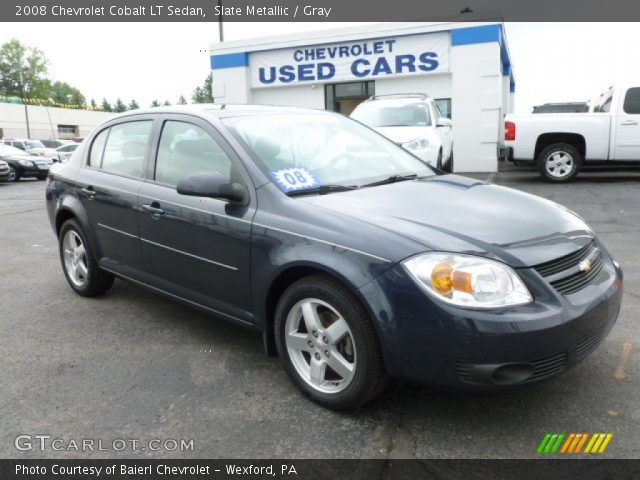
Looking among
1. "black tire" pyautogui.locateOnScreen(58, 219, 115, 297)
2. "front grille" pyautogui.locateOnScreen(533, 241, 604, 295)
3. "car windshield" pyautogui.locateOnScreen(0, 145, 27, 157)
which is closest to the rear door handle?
"black tire" pyautogui.locateOnScreen(58, 219, 115, 297)


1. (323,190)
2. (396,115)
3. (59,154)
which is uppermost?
(396,115)

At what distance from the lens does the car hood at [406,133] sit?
379 inches

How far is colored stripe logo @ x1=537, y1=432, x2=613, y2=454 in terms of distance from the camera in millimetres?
2455

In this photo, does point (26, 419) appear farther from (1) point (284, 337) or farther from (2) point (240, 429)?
(1) point (284, 337)

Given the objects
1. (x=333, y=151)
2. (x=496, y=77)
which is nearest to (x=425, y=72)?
(x=496, y=77)

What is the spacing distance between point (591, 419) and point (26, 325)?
151 inches

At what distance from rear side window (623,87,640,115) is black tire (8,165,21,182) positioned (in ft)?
59.2

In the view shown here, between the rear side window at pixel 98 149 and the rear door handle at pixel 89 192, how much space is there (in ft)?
0.74

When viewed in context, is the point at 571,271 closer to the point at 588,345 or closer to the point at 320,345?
the point at 588,345

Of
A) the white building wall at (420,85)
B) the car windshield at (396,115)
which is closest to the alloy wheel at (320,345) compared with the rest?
the car windshield at (396,115)

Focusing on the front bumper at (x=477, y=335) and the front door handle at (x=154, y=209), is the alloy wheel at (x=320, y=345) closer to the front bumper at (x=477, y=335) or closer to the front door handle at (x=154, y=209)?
the front bumper at (x=477, y=335)

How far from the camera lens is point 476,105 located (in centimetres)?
1523

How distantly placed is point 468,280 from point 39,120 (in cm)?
7273
